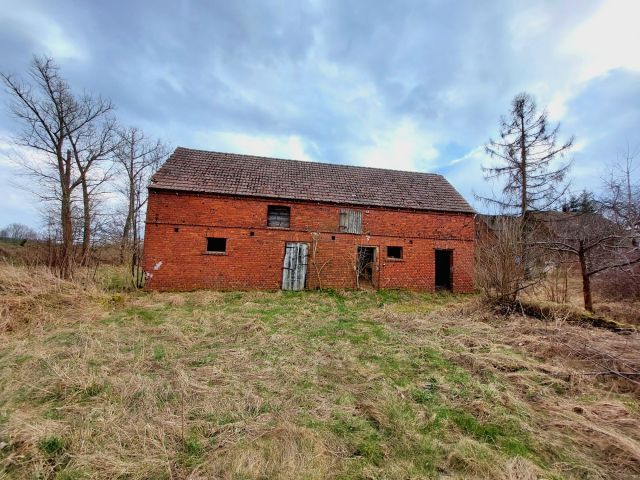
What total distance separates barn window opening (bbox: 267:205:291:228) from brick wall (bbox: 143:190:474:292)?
0.99 ft

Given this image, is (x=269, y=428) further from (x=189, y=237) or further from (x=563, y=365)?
(x=189, y=237)

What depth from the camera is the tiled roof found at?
13594 millimetres

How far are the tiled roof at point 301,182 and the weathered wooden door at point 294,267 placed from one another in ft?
7.70

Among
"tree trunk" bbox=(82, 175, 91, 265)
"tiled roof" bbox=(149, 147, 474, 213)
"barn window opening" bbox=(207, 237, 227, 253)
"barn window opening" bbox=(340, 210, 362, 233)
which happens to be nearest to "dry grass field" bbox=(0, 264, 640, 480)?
"barn window opening" bbox=(207, 237, 227, 253)

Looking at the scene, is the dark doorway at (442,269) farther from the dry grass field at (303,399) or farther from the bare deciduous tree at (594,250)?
the dry grass field at (303,399)

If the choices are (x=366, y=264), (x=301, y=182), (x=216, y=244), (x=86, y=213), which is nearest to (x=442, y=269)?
(x=366, y=264)

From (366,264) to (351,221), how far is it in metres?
2.26

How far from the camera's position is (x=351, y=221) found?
565 inches

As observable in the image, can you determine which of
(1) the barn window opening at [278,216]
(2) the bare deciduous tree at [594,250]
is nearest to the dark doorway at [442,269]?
(2) the bare deciduous tree at [594,250]

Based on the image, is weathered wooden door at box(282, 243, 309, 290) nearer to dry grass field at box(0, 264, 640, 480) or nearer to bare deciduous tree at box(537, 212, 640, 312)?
dry grass field at box(0, 264, 640, 480)

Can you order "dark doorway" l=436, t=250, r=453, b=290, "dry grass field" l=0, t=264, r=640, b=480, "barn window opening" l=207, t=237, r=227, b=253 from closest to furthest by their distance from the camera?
"dry grass field" l=0, t=264, r=640, b=480 → "barn window opening" l=207, t=237, r=227, b=253 → "dark doorway" l=436, t=250, r=453, b=290

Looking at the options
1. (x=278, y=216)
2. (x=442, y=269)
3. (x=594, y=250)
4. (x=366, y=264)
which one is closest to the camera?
(x=594, y=250)

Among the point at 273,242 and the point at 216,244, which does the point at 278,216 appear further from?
→ the point at 216,244

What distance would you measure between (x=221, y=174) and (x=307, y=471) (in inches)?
539
